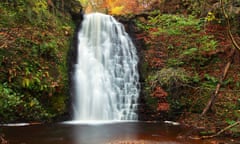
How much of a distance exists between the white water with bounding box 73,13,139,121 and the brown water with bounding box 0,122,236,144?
1571 mm

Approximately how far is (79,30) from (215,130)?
7887mm

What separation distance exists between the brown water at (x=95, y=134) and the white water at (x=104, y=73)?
157cm

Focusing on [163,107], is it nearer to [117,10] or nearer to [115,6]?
[117,10]

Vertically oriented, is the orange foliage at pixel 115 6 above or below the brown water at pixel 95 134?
above

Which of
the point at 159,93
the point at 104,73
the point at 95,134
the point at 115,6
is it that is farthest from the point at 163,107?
the point at 115,6

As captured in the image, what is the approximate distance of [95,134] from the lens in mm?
7258

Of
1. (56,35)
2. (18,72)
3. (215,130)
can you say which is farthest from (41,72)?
(215,130)

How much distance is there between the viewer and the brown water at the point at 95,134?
251 inches

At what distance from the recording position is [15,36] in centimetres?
937

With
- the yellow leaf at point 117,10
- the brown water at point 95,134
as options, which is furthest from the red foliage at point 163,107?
the yellow leaf at point 117,10

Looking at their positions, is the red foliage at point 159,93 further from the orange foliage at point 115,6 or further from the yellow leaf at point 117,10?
the yellow leaf at point 117,10

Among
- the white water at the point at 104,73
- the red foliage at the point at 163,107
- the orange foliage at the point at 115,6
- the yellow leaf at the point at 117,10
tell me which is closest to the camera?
the red foliage at the point at 163,107

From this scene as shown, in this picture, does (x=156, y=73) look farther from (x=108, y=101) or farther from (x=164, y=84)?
(x=108, y=101)

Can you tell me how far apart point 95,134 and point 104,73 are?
4415 millimetres
